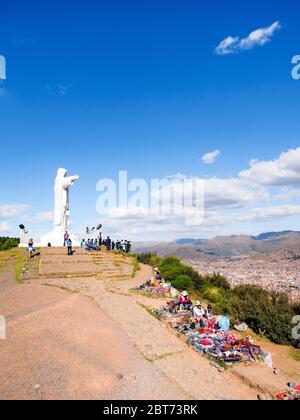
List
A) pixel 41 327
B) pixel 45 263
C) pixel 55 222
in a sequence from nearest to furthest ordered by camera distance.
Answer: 1. pixel 41 327
2. pixel 45 263
3. pixel 55 222

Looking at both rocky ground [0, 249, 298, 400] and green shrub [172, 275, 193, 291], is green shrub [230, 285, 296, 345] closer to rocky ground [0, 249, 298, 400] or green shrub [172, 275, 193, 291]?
green shrub [172, 275, 193, 291]

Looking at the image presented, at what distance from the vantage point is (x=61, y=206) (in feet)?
102

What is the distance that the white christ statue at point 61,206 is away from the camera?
1212 inches

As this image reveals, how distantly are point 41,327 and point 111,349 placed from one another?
2.45 m

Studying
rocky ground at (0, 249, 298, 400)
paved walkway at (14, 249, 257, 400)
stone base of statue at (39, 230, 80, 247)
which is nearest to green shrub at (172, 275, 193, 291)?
paved walkway at (14, 249, 257, 400)

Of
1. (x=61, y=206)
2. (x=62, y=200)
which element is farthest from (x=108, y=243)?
(x=62, y=200)

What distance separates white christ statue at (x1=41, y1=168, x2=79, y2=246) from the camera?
30797mm

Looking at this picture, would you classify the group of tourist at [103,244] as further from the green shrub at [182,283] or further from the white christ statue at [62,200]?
the green shrub at [182,283]

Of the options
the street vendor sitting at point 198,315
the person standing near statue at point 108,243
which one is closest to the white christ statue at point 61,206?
the person standing near statue at point 108,243

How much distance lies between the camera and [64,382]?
25.5ft

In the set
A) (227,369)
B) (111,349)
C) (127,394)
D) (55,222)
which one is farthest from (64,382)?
(55,222)

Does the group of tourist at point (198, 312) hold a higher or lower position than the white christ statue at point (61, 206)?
lower

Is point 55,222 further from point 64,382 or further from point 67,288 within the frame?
point 64,382

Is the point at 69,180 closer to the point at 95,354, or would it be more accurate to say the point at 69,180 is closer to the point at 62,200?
the point at 62,200
